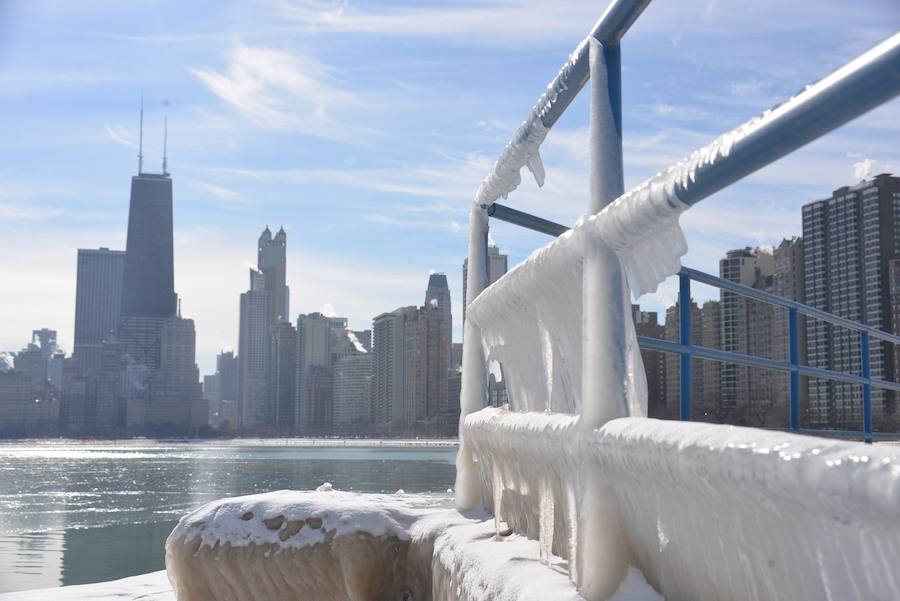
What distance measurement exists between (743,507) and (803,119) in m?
0.50

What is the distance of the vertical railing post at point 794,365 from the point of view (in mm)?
3553

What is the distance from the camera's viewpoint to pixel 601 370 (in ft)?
5.90

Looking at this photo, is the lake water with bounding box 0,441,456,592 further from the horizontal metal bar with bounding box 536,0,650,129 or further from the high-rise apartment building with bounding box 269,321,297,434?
the high-rise apartment building with bounding box 269,321,297,434

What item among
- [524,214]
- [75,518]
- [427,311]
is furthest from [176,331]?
[524,214]

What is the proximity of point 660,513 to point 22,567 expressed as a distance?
18.3 m

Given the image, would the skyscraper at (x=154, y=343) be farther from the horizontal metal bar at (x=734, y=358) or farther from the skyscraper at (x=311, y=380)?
the horizontal metal bar at (x=734, y=358)

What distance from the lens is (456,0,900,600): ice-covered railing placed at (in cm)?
116

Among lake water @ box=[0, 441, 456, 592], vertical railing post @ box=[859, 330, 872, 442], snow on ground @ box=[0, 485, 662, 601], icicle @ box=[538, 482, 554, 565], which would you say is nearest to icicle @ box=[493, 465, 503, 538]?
snow on ground @ box=[0, 485, 662, 601]

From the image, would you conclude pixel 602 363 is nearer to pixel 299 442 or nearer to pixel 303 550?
pixel 303 550

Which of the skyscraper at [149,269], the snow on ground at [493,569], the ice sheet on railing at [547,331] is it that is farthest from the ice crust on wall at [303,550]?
the skyscraper at [149,269]

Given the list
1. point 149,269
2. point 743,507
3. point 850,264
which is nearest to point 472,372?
point 743,507

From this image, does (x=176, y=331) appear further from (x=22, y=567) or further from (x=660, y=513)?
(x=660, y=513)

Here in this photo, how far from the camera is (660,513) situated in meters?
1.49

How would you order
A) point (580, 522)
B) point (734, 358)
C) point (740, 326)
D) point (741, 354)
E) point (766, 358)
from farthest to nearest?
point (740, 326) → point (766, 358) → point (741, 354) → point (734, 358) → point (580, 522)
